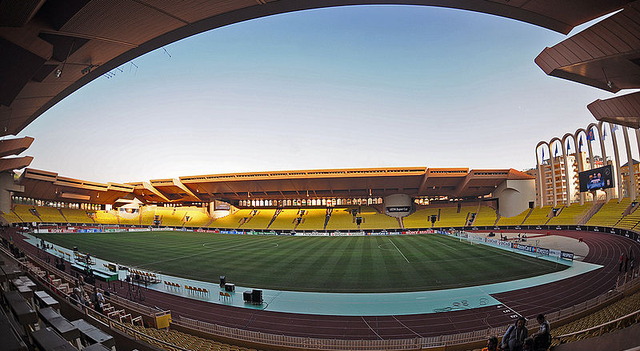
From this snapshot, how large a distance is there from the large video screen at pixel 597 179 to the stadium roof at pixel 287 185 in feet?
45.2

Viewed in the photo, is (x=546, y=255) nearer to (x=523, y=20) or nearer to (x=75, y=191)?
(x=523, y=20)

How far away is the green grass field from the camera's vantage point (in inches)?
722

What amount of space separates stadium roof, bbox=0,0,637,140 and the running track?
1137cm

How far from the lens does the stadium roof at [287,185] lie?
162ft

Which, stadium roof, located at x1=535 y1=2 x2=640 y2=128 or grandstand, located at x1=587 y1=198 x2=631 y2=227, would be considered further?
grandstand, located at x1=587 y1=198 x2=631 y2=227

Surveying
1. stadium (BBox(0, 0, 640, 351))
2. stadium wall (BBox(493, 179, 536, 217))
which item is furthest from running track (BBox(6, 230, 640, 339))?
stadium wall (BBox(493, 179, 536, 217))

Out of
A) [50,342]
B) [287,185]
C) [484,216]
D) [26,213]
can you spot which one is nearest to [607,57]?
[50,342]

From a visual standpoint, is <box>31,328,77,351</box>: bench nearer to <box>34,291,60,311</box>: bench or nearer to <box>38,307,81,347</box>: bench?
<box>38,307,81,347</box>: bench

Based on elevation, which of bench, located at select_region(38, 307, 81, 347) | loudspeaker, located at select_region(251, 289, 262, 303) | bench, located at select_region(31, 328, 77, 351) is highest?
bench, located at select_region(31, 328, 77, 351)

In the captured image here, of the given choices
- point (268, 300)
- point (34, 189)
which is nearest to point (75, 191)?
point (34, 189)

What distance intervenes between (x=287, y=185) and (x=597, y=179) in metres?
46.3

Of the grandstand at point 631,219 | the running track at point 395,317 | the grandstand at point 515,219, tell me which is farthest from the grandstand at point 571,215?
the running track at point 395,317

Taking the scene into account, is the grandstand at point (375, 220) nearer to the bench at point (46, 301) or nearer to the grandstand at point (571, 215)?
the grandstand at point (571, 215)

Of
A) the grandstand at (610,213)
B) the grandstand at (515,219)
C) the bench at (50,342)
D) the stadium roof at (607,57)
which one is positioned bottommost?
the grandstand at (515,219)
